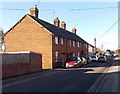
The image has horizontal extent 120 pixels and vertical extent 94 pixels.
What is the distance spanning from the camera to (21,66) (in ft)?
69.2

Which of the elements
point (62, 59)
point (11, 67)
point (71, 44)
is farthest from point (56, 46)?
point (11, 67)

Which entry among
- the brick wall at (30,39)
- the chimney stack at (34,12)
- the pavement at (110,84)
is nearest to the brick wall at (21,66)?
the brick wall at (30,39)

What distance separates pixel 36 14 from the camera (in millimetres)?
36562

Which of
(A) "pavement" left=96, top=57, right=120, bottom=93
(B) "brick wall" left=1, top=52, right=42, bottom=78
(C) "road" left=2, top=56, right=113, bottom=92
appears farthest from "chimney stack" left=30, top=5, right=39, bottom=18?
(A) "pavement" left=96, top=57, right=120, bottom=93

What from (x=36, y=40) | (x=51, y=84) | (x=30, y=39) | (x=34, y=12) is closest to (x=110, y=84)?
(x=51, y=84)

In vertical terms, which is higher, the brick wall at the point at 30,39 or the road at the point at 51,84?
the brick wall at the point at 30,39

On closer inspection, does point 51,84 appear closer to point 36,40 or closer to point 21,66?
point 21,66

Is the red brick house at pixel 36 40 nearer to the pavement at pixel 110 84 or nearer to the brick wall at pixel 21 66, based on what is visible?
the brick wall at pixel 21 66

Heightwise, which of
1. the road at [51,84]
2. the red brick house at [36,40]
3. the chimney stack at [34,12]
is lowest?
the road at [51,84]

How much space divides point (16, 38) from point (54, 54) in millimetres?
6886

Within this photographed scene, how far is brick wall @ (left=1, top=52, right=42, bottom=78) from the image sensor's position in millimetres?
18344

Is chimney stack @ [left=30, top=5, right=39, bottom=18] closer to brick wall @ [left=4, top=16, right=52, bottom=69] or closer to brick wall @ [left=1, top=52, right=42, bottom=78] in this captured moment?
brick wall @ [left=4, top=16, right=52, bottom=69]

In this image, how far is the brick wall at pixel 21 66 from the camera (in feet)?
60.2

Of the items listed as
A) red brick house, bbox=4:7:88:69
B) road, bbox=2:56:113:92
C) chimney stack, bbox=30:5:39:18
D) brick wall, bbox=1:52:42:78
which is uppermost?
chimney stack, bbox=30:5:39:18
